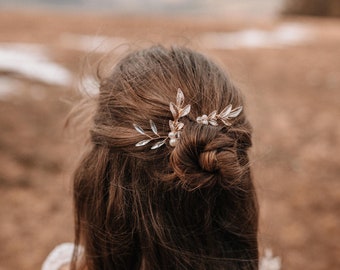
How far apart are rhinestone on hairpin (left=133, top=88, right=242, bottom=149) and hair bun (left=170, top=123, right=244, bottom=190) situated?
0.05 ft

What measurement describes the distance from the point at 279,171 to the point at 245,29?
154 inches

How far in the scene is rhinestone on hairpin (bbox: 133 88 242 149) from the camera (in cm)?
78

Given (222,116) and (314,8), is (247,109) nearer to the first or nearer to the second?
(222,116)

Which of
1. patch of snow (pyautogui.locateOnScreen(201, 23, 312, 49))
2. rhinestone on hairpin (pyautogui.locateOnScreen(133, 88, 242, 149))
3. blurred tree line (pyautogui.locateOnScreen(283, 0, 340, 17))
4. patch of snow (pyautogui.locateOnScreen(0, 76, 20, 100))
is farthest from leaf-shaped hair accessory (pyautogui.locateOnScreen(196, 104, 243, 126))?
blurred tree line (pyautogui.locateOnScreen(283, 0, 340, 17))

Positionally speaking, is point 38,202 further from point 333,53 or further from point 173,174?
point 333,53

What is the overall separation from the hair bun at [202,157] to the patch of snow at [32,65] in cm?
296

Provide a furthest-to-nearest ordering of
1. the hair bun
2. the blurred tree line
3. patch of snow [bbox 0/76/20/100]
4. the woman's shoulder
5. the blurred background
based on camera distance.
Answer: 1. the blurred tree line
2. patch of snow [bbox 0/76/20/100]
3. the blurred background
4. the woman's shoulder
5. the hair bun

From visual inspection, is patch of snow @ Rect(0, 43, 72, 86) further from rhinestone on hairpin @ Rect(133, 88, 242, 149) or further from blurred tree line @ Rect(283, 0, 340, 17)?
blurred tree line @ Rect(283, 0, 340, 17)

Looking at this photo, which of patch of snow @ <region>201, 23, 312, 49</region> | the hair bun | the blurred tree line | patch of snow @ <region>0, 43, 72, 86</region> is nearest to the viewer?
the hair bun

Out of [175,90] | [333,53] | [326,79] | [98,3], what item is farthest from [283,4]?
[175,90]

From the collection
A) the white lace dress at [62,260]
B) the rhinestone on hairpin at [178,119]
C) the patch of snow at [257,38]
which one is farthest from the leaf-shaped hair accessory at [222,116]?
the patch of snow at [257,38]

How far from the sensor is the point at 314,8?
10258 mm

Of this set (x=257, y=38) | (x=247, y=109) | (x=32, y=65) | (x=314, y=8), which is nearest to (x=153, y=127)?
(x=247, y=109)

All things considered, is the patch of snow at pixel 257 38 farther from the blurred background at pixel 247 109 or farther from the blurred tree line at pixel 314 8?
the blurred tree line at pixel 314 8
